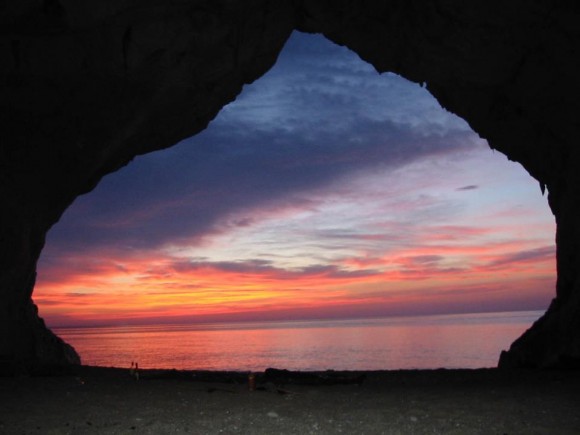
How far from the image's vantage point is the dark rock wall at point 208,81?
1376cm

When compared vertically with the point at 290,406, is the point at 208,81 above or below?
above

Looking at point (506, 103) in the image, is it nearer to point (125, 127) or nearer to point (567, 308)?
point (567, 308)

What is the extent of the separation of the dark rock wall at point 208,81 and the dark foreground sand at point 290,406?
225 inches

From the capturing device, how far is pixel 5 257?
604 inches

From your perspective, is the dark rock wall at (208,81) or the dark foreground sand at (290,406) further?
the dark rock wall at (208,81)

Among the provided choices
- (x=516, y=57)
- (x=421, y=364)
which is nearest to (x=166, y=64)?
(x=516, y=57)

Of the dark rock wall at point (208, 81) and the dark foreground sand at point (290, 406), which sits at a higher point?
the dark rock wall at point (208, 81)

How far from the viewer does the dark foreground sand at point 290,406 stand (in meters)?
6.89

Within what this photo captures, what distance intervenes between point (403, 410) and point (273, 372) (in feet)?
19.2

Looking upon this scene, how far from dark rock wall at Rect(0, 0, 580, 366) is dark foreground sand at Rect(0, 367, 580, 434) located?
5.72m

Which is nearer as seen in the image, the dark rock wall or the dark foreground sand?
the dark foreground sand

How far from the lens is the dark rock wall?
13.8 metres

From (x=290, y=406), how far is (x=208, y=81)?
39.4 feet

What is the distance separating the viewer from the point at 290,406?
8633mm
